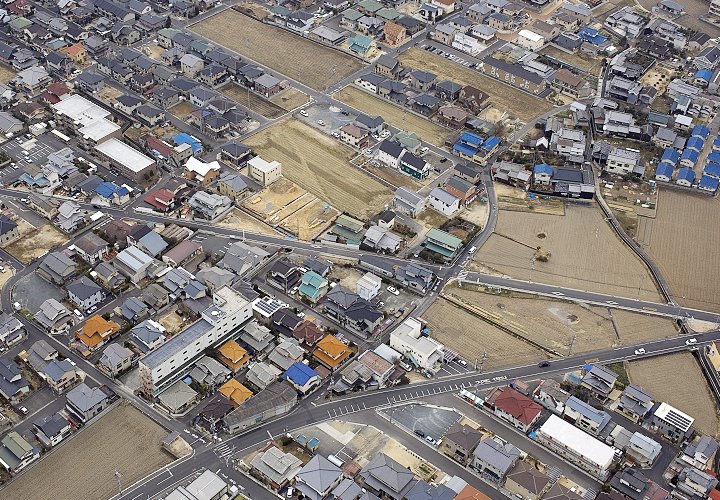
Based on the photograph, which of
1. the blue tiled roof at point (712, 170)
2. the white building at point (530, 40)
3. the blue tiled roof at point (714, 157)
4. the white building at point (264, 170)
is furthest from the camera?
the white building at point (530, 40)

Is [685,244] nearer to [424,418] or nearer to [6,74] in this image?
[424,418]

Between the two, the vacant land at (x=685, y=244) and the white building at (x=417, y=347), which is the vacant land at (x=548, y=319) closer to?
the white building at (x=417, y=347)

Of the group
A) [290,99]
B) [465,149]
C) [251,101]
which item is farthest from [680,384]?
[251,101]

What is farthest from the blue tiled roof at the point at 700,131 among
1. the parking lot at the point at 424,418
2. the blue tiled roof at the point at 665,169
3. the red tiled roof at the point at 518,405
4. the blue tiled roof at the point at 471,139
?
the parking lot at the point at 424,418

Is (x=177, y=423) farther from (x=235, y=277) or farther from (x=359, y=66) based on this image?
(x=359, y=66)

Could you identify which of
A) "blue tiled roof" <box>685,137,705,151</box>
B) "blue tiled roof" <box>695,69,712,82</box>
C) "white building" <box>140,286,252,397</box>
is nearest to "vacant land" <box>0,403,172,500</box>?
"white building" <box>140,286,252,397</box>

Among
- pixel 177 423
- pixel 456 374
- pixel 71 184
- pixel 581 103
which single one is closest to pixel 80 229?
pixel 71 184
